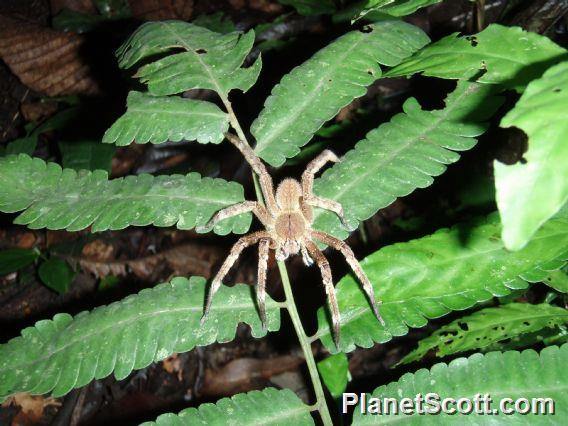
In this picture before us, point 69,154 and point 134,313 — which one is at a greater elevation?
point 134,313

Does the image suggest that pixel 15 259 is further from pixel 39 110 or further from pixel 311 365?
pixel 311 365

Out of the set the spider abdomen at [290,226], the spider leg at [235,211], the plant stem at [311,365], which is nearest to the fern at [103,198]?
the spider leg at [235,211]

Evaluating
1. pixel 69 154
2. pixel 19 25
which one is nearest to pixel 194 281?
pixel 69 154

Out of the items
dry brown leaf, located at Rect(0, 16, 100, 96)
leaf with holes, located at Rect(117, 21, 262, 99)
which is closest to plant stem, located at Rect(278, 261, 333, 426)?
leaf with holes, located at Rect(117, 21, 262, 99)

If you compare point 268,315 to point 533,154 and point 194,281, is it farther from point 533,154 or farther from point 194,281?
point 533,154

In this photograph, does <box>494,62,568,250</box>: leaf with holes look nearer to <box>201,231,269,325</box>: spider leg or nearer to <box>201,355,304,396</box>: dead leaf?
<box>201,231,269,325</box>: spider leg

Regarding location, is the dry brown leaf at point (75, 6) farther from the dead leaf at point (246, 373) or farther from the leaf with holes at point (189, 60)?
the dead leaf at point (246, 373)
